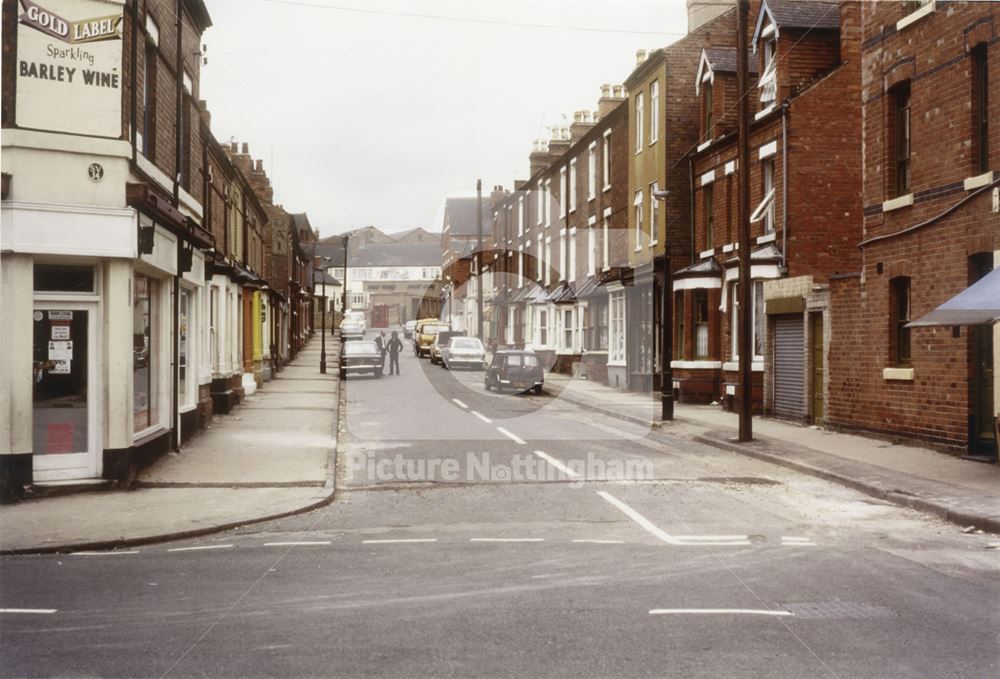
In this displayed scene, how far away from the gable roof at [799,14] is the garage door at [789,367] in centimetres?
747

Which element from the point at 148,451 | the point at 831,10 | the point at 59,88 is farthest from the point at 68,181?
the point at 831,10

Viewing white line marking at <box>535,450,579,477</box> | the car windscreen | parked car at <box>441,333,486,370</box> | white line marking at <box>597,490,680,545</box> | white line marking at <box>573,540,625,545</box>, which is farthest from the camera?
parked car at <box>441,333,486,370</box>

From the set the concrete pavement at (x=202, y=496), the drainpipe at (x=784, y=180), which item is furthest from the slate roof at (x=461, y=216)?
the concrete pavement at (x=202, y=496)

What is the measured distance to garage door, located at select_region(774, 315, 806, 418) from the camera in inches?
866

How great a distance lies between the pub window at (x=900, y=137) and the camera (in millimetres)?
17391

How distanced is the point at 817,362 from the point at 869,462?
685 cm

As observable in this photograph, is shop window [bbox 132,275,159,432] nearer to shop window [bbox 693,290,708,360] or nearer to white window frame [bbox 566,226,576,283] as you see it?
shop window [bbox 693,290,708,360]

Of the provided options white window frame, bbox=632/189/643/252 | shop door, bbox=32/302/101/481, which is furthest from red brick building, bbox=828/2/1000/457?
white window frame, bbox=632/189/643/252

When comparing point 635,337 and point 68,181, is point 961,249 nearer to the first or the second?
point 68,181

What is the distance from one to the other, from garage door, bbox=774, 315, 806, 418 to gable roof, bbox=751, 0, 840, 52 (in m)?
7.47

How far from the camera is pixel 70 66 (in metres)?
11.7

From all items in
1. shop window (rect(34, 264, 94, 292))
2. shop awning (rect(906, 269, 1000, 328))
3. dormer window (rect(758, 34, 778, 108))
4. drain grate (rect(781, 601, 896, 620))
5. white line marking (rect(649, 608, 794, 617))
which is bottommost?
drain grate (rect(781, 601, 896, 620))

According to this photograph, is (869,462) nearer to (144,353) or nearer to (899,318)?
(899,318)

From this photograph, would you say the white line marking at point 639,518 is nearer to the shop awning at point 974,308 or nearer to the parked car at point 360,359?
the shop awning at point 974,308
